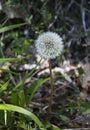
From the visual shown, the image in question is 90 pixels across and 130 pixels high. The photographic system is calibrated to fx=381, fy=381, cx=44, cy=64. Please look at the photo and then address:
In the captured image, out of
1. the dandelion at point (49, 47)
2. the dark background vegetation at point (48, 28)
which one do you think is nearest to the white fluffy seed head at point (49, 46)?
the dandelion at point (49, 47)

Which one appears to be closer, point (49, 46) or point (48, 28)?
point (49, 46)

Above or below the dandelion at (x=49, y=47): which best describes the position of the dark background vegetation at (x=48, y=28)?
above

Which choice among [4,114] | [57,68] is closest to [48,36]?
[4,114]

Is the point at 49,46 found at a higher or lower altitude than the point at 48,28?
lower

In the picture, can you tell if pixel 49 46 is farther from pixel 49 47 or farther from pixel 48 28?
pixel 48 28

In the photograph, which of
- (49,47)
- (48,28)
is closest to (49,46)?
(49,47)

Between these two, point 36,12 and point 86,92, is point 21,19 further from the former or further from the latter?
point 86,92

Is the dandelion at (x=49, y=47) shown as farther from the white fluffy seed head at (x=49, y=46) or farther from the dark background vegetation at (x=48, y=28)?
the dark background vegetation at (x=48, y=28)

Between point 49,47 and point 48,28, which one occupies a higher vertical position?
point 48,28
